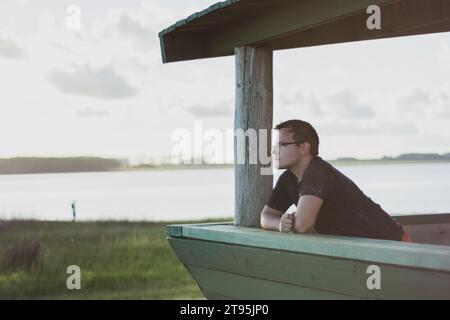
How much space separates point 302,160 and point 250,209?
1.10 meters

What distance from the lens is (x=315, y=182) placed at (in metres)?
6.40

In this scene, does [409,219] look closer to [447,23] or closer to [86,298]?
[447,23]

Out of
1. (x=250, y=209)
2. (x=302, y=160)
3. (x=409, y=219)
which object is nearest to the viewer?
(x=302, y=160)

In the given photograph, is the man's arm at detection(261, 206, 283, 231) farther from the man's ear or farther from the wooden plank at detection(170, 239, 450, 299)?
the man's ear

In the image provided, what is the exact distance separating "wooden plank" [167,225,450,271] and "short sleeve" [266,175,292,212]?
7.8 inches

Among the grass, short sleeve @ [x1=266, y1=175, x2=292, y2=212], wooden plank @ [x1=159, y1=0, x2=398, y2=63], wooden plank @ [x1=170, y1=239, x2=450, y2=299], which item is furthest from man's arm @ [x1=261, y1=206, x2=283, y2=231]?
the grass

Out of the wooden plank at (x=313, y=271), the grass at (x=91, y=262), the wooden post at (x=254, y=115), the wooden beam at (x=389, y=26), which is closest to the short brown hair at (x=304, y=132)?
the wooden plank at (x=313, y=271)

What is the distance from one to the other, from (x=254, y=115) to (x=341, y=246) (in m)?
1.79

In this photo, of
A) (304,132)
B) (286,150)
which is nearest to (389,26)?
(304,132)

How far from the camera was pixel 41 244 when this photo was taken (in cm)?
2550

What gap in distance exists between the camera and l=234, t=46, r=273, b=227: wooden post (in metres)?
7.55

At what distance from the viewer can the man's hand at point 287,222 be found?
666 centimetres
